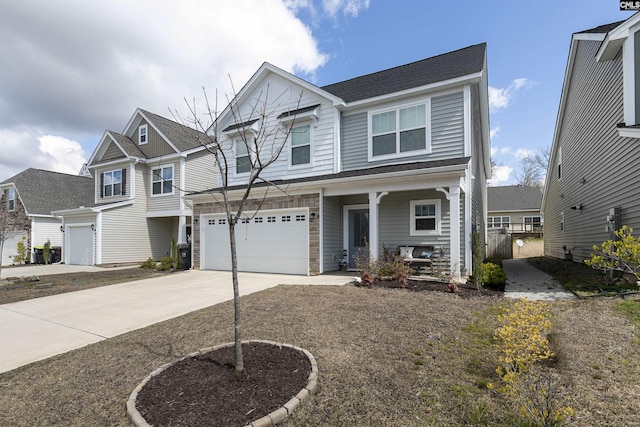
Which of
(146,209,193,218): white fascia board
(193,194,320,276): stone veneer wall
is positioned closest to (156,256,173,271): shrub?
(146,209,193,218): white fascia board

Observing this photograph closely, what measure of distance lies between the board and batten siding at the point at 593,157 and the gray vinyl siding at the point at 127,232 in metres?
20.1

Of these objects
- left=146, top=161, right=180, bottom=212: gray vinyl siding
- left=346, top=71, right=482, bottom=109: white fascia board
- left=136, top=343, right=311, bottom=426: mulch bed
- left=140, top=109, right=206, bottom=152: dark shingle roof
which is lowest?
left=136, top=343, right=311, bottom=426: mulch bed

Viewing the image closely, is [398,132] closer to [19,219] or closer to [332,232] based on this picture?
[332,232]

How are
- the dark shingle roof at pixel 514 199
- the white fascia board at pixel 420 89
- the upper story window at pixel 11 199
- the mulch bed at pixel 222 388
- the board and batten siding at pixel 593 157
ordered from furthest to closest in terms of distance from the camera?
the dark shingle roof at pixel 514 199 < the upper story window at pixel 11 199 < the white fascia board at pixel 420 89 < the board and batten siding at pixel 593 157 < the mulch bed at pixel 222 388

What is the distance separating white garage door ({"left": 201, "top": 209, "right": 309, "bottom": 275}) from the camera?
34.9 feet

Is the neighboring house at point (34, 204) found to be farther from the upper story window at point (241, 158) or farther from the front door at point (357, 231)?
the front door at point (357, 231)

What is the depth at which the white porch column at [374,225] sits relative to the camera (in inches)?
357

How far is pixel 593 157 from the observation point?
10.4m

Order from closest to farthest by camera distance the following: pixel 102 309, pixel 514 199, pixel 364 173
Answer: pixel 102 309 → pixel 364 173 → pixel 514 199

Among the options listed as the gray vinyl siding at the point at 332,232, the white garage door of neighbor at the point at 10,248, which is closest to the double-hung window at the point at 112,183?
the white garage door of neighbor at the point at 10,248

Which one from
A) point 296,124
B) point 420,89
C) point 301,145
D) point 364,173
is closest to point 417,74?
point 420,89

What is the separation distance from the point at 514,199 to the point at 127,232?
110ft

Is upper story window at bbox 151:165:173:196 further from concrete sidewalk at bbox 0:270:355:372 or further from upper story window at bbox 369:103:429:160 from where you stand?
upper story window at bbox 369:103:429:160

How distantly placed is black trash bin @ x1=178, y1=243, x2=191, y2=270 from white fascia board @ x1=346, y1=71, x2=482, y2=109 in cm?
858
